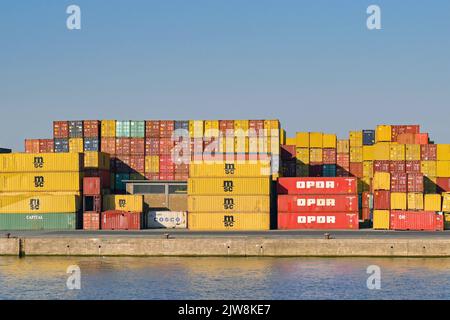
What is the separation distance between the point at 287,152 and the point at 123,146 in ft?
74.8

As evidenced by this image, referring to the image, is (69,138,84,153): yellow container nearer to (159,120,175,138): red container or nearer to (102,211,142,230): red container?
(159,120,175,138): red container

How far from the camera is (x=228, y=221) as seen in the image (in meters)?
88.8

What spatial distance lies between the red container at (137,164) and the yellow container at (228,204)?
42.6ft

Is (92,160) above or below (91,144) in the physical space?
below

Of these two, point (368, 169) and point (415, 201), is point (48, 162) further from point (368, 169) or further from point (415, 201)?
point (415, 201)

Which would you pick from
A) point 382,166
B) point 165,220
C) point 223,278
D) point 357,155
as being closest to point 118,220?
point 165,220

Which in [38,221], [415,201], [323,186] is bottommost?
[38,221]

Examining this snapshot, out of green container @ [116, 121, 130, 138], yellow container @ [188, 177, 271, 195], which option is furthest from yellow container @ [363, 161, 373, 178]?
green container @ [116, 121, 130, 138]

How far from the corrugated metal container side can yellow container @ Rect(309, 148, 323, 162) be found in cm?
2131

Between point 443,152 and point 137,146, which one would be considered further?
point 137,146

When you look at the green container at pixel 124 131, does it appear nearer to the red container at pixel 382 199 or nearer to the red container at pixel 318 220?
the red container at pixel 318 220

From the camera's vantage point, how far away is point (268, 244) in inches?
2881

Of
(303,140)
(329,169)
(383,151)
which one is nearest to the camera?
(383,151)
